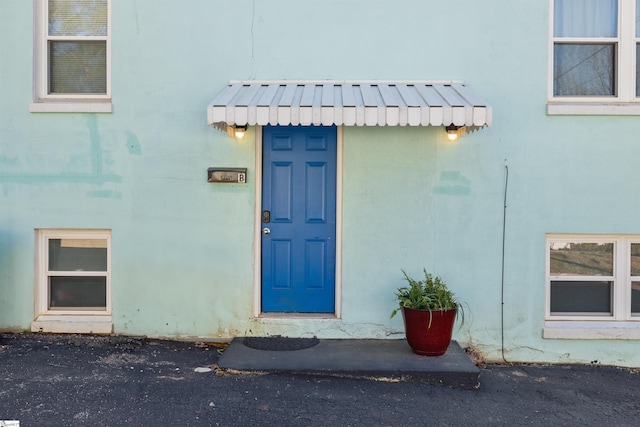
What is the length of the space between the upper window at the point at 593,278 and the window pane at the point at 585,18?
226 cm

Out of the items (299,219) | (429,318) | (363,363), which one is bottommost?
(363,363)

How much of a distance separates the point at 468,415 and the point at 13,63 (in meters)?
5.87

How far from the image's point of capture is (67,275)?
5.73 meters

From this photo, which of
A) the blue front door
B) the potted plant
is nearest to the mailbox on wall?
the blue front door

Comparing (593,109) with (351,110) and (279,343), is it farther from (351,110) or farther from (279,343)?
(279,343)

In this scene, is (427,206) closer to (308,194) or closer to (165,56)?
(308,194)

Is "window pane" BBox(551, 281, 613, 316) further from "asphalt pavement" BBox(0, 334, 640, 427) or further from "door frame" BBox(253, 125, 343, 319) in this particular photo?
"door frame" BBox(253, 125, 343, 319)

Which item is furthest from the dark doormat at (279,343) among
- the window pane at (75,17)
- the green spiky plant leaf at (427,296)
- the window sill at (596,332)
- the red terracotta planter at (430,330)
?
the window pane at (75,17)

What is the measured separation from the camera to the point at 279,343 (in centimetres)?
538

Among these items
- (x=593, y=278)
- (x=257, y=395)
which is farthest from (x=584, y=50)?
(x=257, y=395)

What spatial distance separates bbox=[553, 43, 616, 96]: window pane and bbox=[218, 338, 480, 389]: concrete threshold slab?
312 cm

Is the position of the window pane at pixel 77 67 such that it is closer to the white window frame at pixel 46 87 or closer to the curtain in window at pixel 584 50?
the white window frame at pixel 46 87

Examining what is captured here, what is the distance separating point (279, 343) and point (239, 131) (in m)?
2.30

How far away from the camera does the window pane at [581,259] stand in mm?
5578
